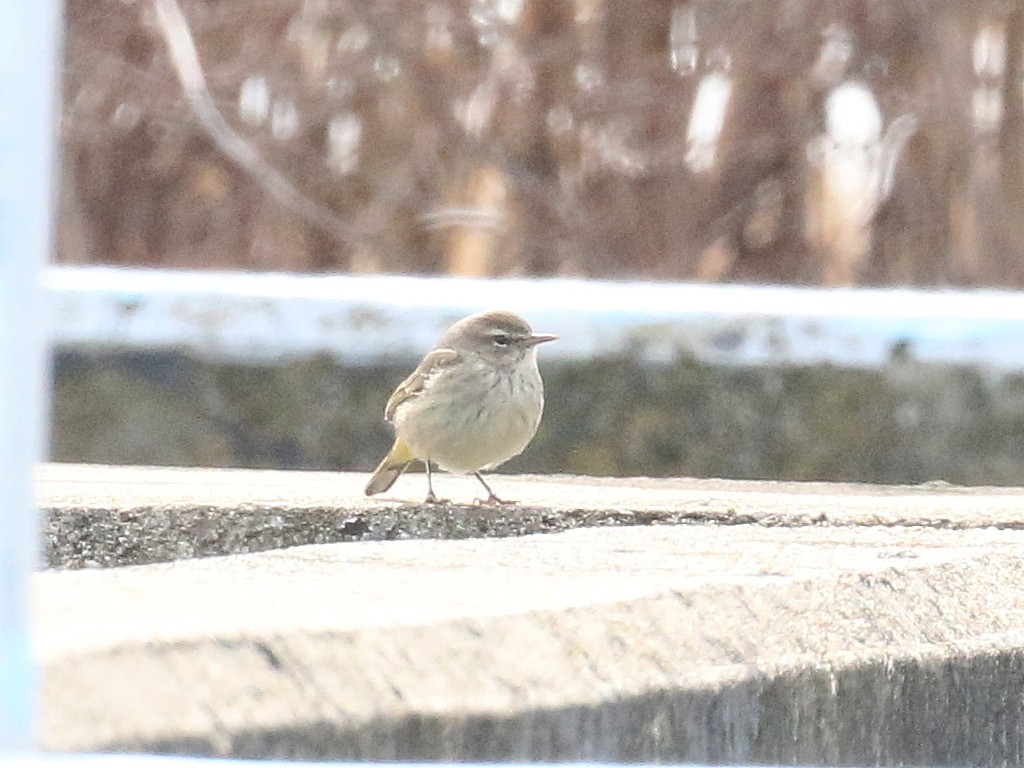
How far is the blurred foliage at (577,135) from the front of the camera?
30.6ft

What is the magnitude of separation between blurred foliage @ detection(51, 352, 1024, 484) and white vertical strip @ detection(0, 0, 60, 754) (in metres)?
3.62

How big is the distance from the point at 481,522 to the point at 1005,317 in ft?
5.92

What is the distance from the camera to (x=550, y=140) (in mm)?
9461

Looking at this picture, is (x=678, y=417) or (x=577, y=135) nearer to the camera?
(x=678, y=417)

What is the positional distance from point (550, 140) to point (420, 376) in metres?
4.03

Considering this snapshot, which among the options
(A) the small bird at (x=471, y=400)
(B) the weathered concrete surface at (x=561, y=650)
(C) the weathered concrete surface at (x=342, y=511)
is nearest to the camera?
(B) the weathered concrete surface at (x=561, y=650)

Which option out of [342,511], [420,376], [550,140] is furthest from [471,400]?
[550,140]

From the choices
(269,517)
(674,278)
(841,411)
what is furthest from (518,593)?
(674,278)

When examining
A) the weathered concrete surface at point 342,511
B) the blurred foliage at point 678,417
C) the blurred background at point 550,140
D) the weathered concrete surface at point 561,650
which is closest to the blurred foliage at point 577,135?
the blurred background at point 550,140

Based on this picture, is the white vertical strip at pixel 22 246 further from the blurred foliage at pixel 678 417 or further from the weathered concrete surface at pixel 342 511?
the blurred foliage at pixel 678 417

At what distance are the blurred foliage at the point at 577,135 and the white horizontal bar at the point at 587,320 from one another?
12.7 ft

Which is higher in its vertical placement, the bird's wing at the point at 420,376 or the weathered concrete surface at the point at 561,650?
the bird's wing at the point at 420,376

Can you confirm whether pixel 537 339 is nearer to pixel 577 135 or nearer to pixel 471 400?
pixel 471 400

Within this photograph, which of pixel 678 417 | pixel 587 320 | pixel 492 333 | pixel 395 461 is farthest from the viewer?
pixel 395 461
